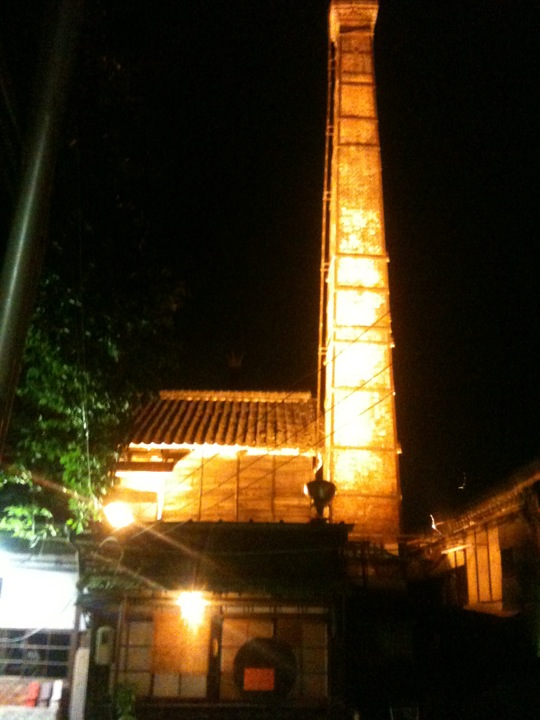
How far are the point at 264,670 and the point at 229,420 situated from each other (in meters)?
8.29

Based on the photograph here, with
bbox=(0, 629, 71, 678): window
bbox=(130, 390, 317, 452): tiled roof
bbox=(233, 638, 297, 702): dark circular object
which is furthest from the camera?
bbox=(130, 390, 317, 452): tiled roof

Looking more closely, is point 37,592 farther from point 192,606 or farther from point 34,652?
point 192,606

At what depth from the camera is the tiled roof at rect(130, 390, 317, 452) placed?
18891 mm

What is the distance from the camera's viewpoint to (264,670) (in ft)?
46.0

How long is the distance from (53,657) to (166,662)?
2470 mm

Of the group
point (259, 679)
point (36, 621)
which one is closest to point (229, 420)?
point (259, 679)

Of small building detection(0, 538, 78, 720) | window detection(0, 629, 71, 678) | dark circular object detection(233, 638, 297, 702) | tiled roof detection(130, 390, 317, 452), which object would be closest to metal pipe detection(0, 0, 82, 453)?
small building detection(0, 538, 78, 720)

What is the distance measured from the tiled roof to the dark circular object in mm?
5882

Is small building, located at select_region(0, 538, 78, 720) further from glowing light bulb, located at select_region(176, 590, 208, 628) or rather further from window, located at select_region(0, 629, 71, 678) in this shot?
glowing light bulb, located at select_region(176, 590, 208, 628)

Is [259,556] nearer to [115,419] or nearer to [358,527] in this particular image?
[115,419]

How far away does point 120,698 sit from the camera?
13.5m

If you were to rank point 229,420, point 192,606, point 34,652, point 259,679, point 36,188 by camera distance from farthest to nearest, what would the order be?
point 229,420
point 192,606
point 259,679
point 34,652
point 36,188

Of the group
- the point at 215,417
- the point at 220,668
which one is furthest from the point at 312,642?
the point at 215,417

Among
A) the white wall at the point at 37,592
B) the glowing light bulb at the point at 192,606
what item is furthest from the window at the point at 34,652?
the glowing light bulb at the point at 192,606
